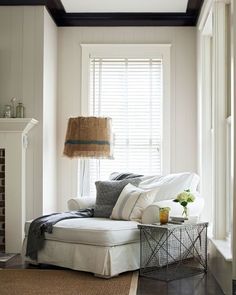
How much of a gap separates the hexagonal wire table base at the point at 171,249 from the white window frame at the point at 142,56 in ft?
5.32

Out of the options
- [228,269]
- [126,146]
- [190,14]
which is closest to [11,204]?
[126,146]

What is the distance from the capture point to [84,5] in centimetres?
582

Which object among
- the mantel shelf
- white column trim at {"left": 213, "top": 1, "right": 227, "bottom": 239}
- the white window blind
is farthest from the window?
white column trim at {"left": 213, "top": 1, "right": 227, "bottom": 239}

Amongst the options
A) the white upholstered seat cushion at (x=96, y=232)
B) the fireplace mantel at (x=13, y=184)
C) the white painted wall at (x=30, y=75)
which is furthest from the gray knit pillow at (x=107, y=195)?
the fireplace mantel at (x=13, y=184)

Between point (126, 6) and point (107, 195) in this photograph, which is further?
point (126, 6)

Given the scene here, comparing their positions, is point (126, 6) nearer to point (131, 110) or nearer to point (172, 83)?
point (172, 83)

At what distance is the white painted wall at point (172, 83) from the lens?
6.24 m

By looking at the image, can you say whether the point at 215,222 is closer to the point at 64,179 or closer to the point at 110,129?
the point at 110,129

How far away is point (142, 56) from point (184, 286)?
→ 3114 millimetres

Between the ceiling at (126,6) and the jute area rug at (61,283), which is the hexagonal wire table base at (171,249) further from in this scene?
the ceiling at (126,6)

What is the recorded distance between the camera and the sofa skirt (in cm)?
427

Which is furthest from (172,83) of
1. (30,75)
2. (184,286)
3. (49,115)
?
(184,286)

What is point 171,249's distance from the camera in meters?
4.62

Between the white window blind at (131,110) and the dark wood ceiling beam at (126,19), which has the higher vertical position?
the dark wood ceiling beam at (126,19)
